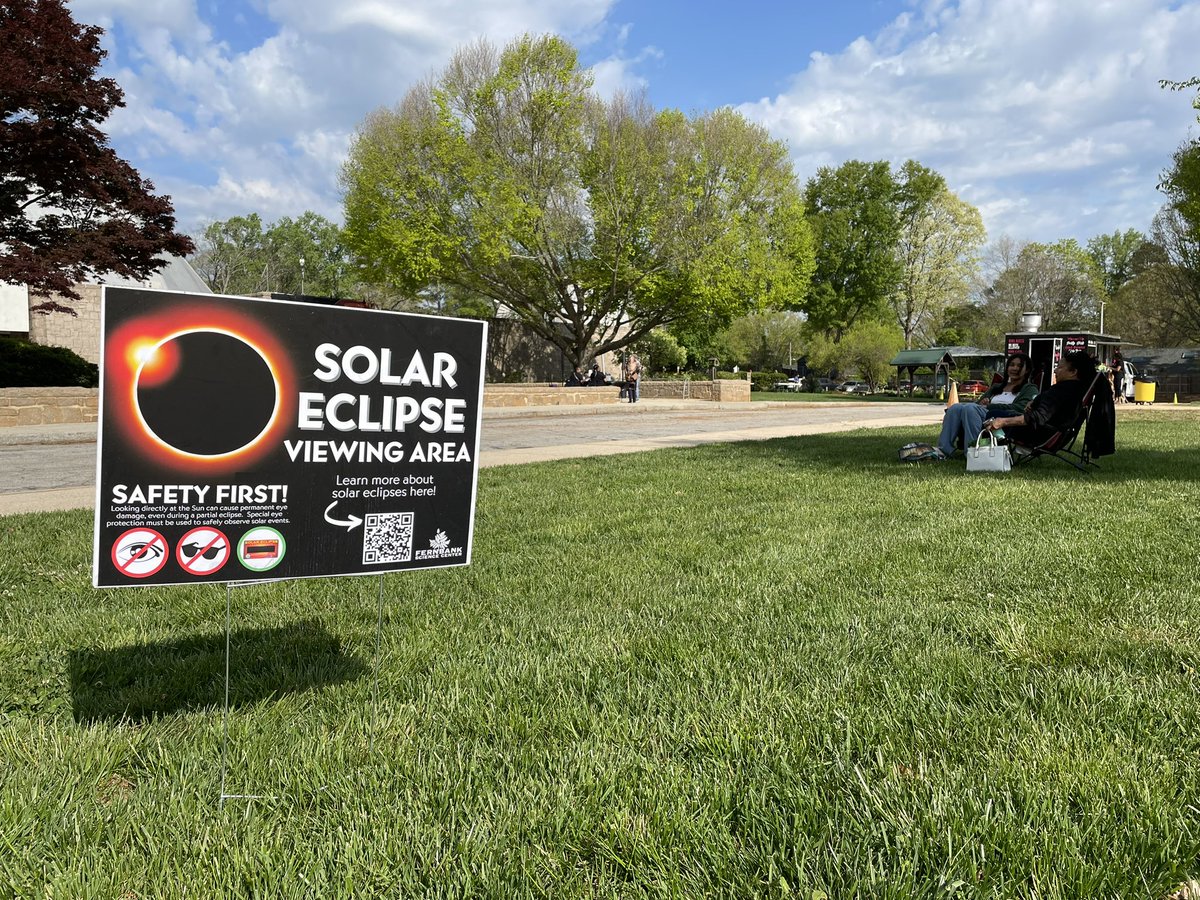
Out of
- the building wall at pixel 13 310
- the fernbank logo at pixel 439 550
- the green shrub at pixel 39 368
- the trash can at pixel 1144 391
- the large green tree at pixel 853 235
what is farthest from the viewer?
the large green tree at pixel 853 235

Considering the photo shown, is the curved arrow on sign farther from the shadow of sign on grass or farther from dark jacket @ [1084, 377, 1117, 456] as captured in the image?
dark jacket @ [1084, 377, 1117, 456]

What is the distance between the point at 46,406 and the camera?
16.2m

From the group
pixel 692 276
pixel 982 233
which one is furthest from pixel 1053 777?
pixel 982 233

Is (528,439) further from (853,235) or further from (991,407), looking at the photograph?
(853,235)

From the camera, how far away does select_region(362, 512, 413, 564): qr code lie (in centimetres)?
265

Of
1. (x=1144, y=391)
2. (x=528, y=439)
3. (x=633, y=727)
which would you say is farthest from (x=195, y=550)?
(x=1144, y=391)

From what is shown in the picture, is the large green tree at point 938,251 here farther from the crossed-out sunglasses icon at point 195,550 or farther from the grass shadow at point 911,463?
the crossed-out sunglasses icon at point 195,550

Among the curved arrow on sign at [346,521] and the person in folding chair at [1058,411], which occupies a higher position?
the person in folding chair at [1058,411]

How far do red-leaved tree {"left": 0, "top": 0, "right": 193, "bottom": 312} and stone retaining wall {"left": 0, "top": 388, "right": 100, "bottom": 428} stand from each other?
80.7 inches

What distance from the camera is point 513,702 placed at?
2.82 metres

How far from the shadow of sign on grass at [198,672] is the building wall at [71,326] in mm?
27248

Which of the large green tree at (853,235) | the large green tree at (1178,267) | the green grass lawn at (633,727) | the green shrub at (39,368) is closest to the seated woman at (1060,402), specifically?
the green grass lawn at (633,727)

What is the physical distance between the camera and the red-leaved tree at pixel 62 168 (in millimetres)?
16203

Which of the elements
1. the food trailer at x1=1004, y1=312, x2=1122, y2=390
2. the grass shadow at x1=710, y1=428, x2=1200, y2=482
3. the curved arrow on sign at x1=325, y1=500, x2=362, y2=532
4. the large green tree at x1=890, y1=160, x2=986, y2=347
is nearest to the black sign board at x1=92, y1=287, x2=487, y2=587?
the curved arrow on sign at x1=325, y1=500, x2=362, y2=532
